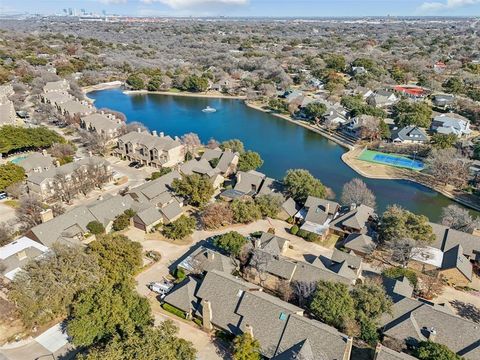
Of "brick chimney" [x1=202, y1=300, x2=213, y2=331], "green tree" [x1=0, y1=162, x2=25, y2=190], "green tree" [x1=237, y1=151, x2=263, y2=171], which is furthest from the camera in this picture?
"green tree" [x1=237, y1=151, x2=263, y2=171]

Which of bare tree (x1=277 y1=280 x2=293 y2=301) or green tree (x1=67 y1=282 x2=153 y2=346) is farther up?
green tree (x1=67 y1=282 x2=153 y2=346)

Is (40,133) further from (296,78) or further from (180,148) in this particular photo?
(296,78)

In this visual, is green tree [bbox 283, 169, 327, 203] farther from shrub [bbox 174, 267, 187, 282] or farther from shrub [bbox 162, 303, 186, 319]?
shrub [bbox 162, 303, 186, 319]

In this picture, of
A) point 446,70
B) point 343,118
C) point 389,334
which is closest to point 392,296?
point 389,334

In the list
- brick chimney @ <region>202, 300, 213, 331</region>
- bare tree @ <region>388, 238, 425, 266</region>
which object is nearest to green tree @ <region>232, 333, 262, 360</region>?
brick chimney @ <region>202, 300, 213, 331</region>

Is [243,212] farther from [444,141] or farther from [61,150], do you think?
[444,141]

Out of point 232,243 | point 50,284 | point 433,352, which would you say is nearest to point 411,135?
point 232,243
